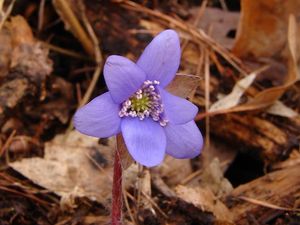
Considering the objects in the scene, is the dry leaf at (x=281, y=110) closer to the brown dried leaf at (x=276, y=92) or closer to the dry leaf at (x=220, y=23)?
the brown dried leaf at (x=276, y=92)

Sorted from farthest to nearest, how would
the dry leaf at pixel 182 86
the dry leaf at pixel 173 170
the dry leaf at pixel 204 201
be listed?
the dry leaf at pixel 173 170, the dry leaf at pixel 204 201, the dry leaf at pixel 182 86

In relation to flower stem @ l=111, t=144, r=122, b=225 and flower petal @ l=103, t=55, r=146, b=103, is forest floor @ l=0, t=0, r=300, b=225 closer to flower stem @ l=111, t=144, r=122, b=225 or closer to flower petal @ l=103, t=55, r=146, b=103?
flower stem @ l=111, t=144, r=122, b=225

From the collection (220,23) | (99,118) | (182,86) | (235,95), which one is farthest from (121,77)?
(220,23)

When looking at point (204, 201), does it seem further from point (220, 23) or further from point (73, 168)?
point (220, 23)

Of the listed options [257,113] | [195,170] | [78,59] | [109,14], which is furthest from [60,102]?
[257,113]

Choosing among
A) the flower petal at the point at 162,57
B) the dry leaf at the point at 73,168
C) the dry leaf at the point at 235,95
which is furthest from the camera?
the dry leaf at the point at 235,95

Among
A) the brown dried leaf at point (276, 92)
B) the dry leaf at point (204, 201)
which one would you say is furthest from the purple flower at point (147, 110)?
the brown dried leaf at point (276, 92)
